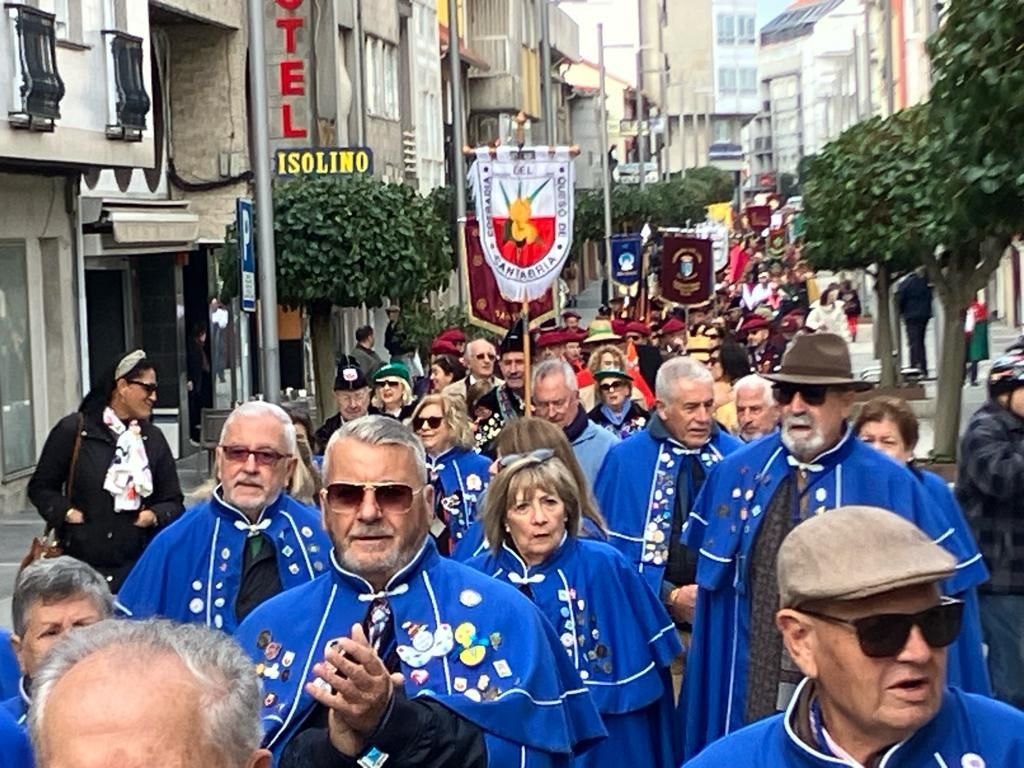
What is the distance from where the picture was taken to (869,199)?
2809 centimetres

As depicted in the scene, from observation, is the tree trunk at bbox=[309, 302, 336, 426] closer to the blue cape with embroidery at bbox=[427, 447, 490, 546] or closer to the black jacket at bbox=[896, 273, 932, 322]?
the blue cape with embroidery at bbox=[427, 447, 490, 546]

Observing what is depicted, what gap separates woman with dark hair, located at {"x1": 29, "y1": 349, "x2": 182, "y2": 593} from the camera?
10617 millimetres

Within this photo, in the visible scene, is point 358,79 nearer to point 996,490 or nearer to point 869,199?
point 869,199

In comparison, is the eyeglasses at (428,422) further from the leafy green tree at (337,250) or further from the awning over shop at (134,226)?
the awning over shop at (134,226)

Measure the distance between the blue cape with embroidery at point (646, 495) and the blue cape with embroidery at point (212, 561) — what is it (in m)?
2.50

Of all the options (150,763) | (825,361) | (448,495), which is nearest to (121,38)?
(448,495)

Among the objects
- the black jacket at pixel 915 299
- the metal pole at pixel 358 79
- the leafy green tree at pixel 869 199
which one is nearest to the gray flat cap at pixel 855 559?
the leafy green tree at pixel 869 199

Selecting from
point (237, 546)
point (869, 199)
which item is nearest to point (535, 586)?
point (237, 546)

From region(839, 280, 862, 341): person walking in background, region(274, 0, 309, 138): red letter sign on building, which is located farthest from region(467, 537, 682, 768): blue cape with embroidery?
region(839, 280, 862, 341): person walking in background

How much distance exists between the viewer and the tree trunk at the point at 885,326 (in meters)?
30.5

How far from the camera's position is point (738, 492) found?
7.67m

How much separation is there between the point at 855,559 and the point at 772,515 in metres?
3.68

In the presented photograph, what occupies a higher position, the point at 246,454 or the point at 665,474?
the point at 246,454

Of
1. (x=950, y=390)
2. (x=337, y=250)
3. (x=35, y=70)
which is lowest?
(x=950, y=390)
